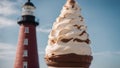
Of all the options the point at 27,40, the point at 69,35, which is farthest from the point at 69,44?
the point at 27,40

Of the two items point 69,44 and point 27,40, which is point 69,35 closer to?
point 69,44

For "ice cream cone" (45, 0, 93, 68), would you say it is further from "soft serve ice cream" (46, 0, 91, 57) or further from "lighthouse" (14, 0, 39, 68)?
"lighthouse" (14, 0, 39, 68)

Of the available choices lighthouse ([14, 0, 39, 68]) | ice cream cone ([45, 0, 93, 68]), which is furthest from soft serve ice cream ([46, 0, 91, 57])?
lighthouse ([14, 0, 39, 68])

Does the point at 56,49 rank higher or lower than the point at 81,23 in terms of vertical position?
lower

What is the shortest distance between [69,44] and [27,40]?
24.0 meters

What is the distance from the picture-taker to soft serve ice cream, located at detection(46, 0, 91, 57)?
11.1m

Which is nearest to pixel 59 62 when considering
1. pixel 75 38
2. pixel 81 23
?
pixel 75 38

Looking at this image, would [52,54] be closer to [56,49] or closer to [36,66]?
[56,49]

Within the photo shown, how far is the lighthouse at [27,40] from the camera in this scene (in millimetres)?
34281

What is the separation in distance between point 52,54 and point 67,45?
2.45 feet

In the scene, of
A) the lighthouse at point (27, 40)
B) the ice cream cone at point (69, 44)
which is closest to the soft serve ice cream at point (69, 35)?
the ice cream cone at point (69, 44)

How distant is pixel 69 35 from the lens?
1118 cm

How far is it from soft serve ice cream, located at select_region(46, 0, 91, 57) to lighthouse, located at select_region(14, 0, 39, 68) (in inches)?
912

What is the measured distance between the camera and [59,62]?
36.3 feet
